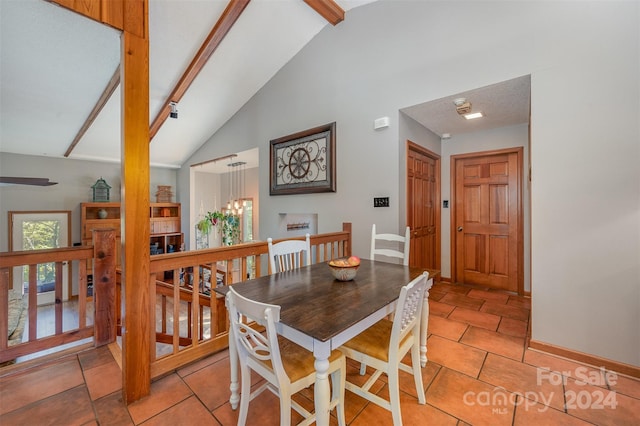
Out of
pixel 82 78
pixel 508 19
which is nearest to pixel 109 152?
pixel 82 78

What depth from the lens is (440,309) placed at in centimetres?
304

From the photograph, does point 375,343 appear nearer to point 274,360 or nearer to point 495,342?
point 274,360

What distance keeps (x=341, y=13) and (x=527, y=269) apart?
410 centimetres

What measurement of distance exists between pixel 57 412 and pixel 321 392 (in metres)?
1.62

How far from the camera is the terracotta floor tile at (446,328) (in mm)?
2453

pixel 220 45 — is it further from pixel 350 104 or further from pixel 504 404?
pixel 504 404

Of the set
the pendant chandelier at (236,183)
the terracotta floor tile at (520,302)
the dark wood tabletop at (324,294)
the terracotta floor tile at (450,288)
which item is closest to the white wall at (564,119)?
the terracotta floor tile at (520,302)

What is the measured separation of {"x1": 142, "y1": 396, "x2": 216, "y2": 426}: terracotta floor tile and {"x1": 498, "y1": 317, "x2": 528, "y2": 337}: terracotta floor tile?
2.57 meters

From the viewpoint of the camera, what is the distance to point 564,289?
2.14m

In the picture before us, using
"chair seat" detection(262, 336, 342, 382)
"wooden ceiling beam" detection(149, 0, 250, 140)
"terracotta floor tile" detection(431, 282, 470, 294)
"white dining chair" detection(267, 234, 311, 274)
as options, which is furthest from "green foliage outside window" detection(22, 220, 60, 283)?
"terracotta floor tile" detection(431, 282, 470, 294)

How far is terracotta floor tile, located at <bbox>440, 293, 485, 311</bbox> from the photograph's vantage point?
3.13 m

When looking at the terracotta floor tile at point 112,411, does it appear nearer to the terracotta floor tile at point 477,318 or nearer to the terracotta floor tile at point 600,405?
the terracotta floor tile at point 600,405

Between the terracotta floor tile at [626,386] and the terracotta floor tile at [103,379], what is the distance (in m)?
3.30

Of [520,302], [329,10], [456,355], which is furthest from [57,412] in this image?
[329,10]
